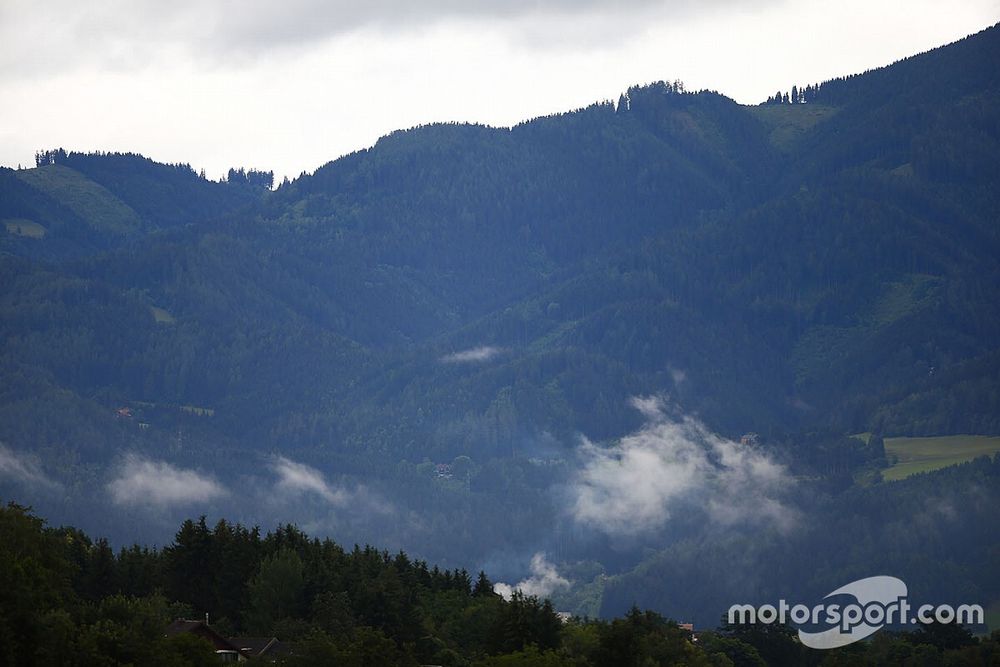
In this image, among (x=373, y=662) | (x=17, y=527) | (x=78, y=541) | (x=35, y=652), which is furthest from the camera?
(x=78, y=541)

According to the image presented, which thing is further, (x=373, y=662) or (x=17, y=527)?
(x=17, y=527)

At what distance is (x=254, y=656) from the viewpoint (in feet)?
452

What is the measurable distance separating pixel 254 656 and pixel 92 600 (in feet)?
84.5

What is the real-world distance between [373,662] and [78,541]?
69.5 m

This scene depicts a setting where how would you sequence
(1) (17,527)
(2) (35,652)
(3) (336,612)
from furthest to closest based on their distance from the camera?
1. (3) (336,612)
2. (1) (17,527)
3. (2) (35,652)

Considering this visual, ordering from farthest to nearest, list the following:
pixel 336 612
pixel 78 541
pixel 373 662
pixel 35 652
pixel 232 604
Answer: pixel 78 541, pixel 232 604, pixel 336 612, pixel 373 662, pixel 35 652

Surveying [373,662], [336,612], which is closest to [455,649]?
[336,612]

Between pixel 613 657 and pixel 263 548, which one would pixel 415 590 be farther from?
pixel 613 657

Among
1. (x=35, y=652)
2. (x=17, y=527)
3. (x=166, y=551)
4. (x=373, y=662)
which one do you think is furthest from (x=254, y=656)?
(x=166, y=551)

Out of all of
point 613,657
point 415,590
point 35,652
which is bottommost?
point 35,652

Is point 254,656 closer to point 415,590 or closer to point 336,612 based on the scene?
point 336,612

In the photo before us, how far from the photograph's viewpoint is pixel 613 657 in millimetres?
149000

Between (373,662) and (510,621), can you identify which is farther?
(510,621)

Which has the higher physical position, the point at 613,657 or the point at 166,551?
the point at 166,551
